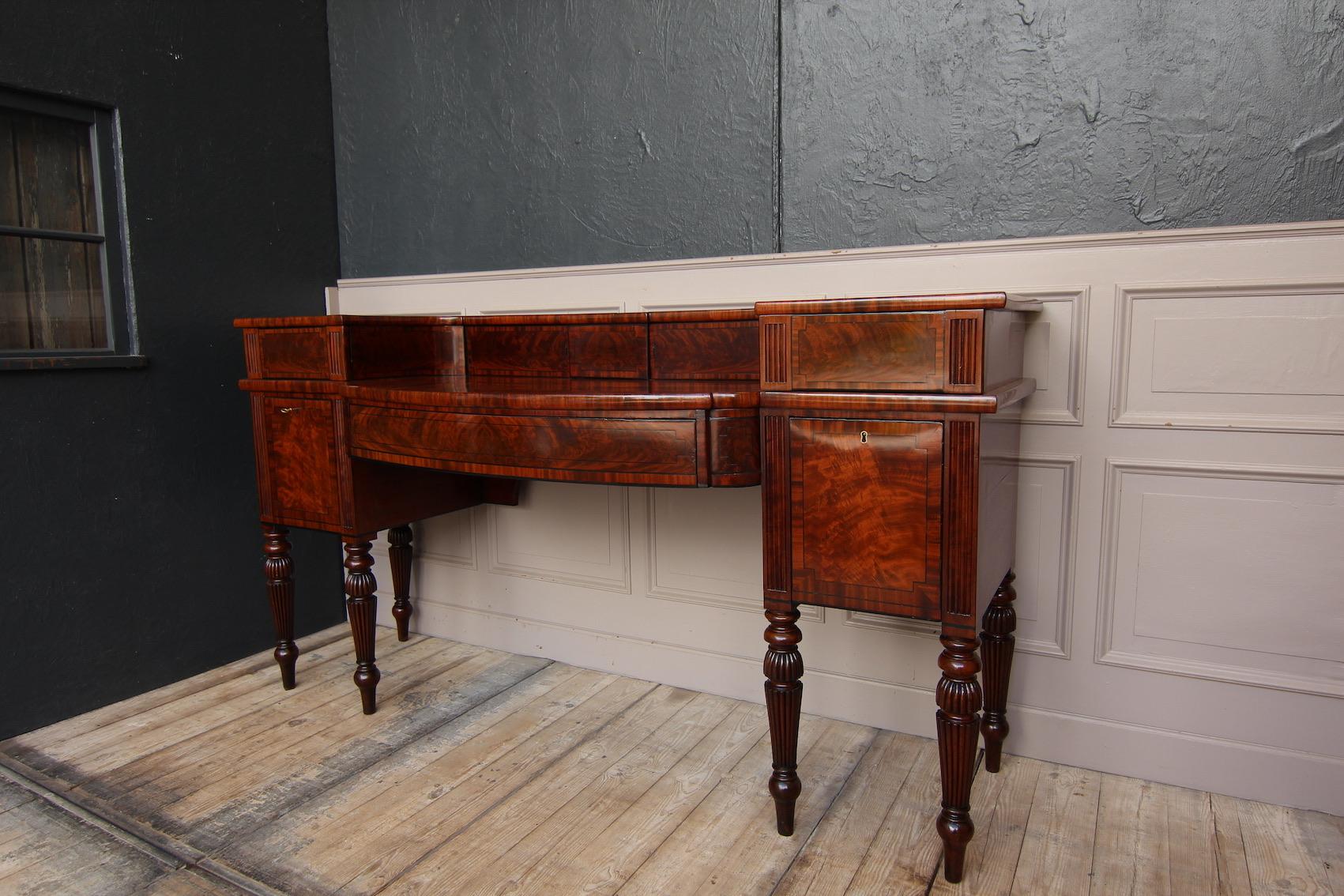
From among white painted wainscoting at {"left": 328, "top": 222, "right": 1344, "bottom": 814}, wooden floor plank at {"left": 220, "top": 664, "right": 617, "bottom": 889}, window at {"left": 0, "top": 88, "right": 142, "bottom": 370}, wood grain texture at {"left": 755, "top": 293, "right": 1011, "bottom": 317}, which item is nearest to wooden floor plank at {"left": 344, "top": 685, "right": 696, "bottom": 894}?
wooden floor plank at {"left": 220, "top": 664, "right": 617, "bottom": 889}

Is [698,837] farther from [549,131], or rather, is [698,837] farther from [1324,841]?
[549,131]

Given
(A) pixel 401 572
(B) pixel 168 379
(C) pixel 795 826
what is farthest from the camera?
(A) pixel 401 572

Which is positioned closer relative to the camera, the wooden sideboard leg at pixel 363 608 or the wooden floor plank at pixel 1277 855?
the wooden floor plank at pixel 1277 855

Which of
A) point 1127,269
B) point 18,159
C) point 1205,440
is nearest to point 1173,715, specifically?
point 1205,440

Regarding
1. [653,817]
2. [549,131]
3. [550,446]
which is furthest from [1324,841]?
[549,131]

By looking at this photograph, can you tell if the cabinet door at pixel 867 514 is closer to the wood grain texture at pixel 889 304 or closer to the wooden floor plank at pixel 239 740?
the wood grain texture at pixel 889 304

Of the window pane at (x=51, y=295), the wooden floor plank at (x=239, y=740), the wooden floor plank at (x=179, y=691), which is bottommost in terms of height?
the wooden floor plank at (x=239, y=740)

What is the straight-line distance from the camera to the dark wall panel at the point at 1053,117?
192cm

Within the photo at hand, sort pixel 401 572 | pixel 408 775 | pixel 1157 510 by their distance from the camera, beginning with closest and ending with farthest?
pixel 1157 510
pixel 408 775
pixel 401 572

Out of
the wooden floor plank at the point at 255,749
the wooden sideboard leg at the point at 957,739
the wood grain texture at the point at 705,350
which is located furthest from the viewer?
the wood grain texture at the point at 705,350

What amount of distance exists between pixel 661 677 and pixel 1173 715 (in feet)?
4.68

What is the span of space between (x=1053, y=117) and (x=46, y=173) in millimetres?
2765

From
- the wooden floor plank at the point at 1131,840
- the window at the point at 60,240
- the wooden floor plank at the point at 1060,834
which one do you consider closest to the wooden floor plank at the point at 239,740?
the window at the point at 60,240

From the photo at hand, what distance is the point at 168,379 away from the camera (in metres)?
2.83
